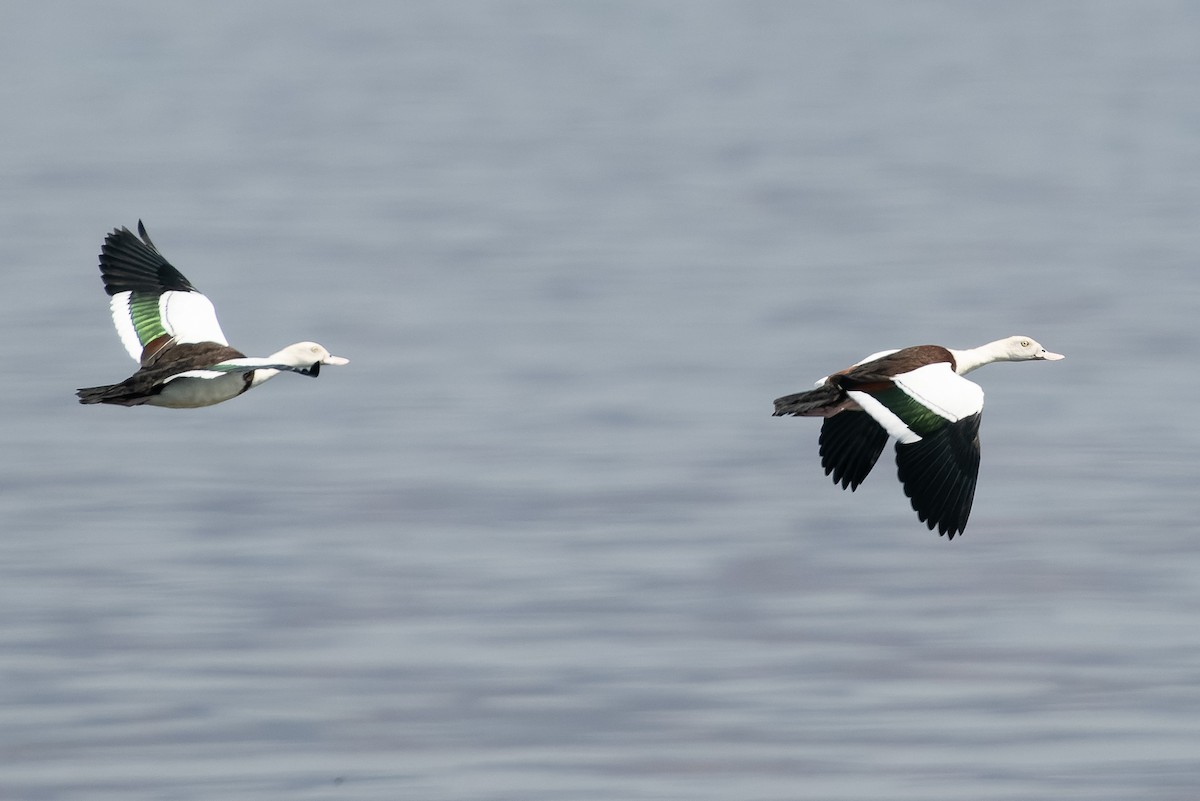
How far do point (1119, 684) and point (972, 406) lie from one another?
653cm

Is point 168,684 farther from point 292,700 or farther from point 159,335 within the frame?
point 159,335

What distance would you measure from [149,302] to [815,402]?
603 centimetres

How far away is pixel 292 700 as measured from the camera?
24.5 meters

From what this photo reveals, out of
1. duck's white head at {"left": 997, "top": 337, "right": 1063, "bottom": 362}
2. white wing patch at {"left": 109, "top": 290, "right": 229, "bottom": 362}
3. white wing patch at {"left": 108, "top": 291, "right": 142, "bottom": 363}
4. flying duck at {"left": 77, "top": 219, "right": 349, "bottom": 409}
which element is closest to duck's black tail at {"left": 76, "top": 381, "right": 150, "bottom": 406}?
flying duck at {"left": 77, "top": 219, "right": 349, "bottom": 409}

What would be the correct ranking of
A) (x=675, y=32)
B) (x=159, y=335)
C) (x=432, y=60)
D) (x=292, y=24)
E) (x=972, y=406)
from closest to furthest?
1. (x=972, y=406)
2. (x=159, y=335)
3. (x=432, y=60)
4. (x=675, y=32)
5. (x=292, y=24)

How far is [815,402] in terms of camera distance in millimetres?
19250

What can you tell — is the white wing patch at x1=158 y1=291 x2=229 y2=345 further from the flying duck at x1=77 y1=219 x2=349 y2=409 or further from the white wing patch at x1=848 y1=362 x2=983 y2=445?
the white wing patch at x1=848 y1=362 x2=983 y2=445

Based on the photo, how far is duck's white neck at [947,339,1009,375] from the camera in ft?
67.3

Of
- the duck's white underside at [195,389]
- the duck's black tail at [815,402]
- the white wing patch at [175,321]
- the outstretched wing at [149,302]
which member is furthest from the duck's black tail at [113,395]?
the duck's black tail at [815,402]

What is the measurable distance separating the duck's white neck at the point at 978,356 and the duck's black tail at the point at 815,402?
134cm

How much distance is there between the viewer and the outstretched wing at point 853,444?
2034cm

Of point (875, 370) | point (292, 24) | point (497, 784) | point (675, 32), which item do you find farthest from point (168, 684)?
point (292, 24)

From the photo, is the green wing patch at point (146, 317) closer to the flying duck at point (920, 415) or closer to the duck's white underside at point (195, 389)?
the duck's white underside at point (195, 389)

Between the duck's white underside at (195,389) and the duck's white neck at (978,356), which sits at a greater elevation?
the duck's white neck at (978,356)
